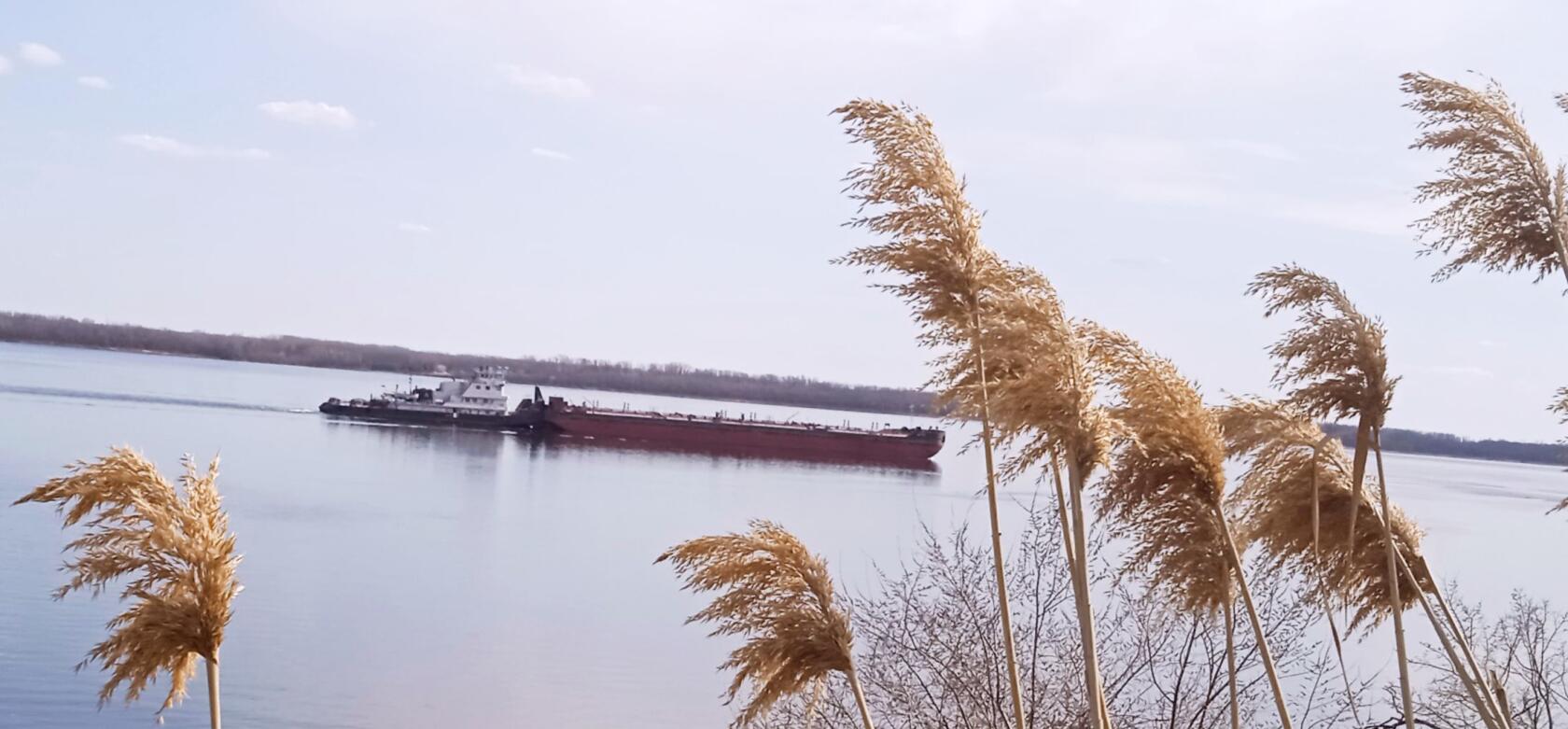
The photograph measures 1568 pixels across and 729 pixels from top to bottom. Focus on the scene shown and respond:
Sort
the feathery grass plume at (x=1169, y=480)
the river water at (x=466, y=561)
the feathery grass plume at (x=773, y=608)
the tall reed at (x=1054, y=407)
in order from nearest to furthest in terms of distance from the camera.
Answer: the tall reed at (x=1054, y=407), the feathery grass plume at (x=1169, y=480), the feathery grass plume at (x=773, y=608), the river water at (x=466, y=561)

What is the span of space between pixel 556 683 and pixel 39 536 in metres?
10.2

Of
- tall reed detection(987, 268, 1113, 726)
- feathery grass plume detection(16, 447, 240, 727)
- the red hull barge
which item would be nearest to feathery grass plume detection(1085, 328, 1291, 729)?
tall reed detection(987, 268, 1113, 726)

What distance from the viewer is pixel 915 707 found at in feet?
26.3

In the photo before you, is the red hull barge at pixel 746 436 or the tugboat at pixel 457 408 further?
the tugboat at pixel 457 408

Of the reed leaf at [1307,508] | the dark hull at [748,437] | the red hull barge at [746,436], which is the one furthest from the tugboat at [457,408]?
the reed leaf at [1307,508]

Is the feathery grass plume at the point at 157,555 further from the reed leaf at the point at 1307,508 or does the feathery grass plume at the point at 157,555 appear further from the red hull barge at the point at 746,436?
the red hull barge at the point at 746,436

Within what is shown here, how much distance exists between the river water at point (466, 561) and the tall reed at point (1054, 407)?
2.85 meters

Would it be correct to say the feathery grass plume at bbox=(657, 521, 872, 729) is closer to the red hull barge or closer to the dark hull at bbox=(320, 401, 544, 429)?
the red hull barge

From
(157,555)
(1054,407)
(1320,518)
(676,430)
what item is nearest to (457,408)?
(676,430)

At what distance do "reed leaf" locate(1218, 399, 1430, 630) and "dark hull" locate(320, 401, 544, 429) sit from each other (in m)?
48.3

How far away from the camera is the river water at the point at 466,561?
14.5 meters

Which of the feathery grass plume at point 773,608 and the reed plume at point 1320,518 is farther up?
the reed plume at point 1320,518

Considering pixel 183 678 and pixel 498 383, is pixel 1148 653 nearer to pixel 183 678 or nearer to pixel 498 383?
pixel 183 678

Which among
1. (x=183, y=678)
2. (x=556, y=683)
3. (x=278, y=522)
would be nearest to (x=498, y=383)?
(x=278, y=522)
